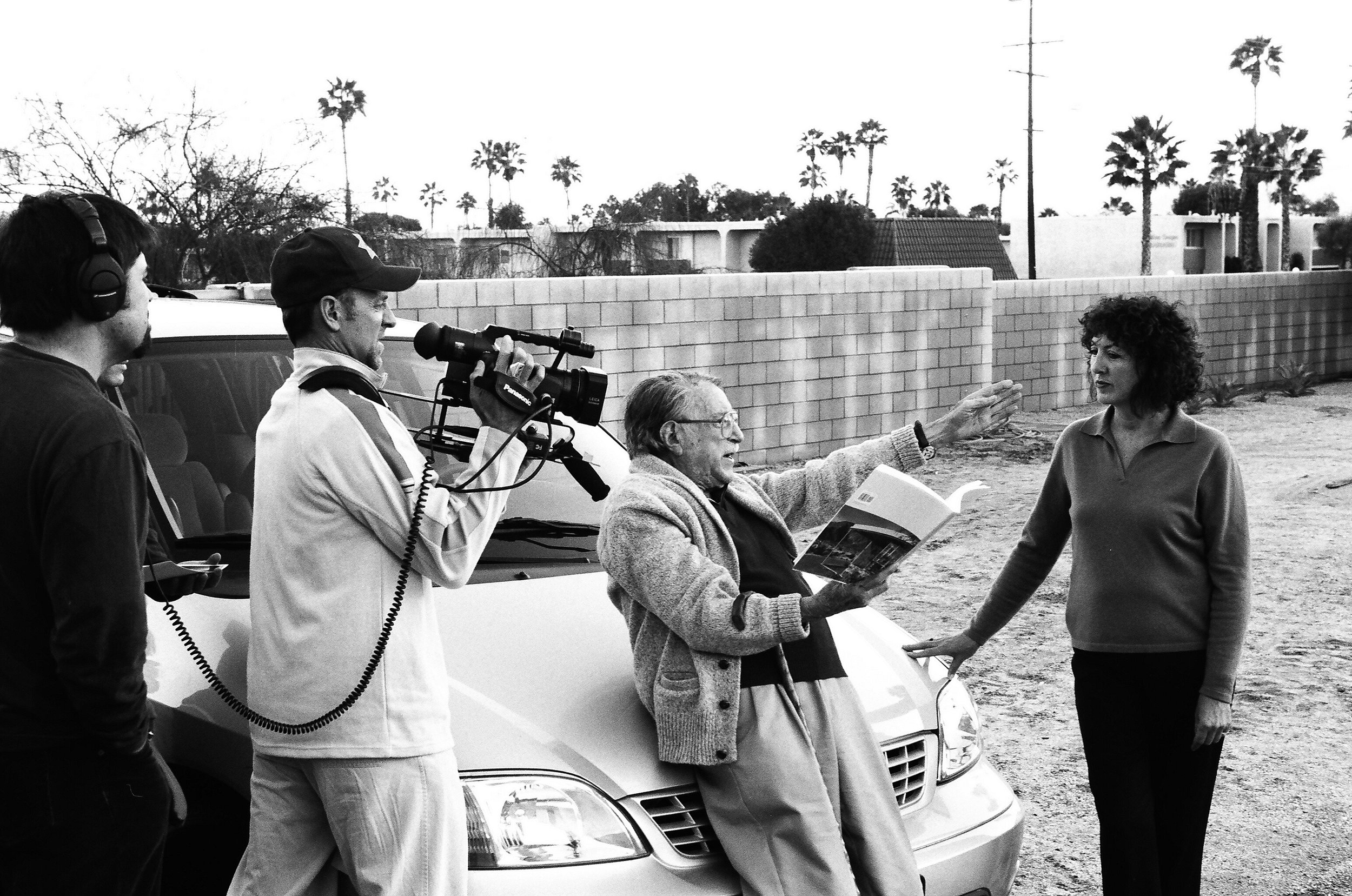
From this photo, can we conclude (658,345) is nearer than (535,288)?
No

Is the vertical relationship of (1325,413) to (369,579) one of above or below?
below

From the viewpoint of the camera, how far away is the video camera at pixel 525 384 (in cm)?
280

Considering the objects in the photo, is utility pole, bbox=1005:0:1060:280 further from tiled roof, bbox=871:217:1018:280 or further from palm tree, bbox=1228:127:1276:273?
palm tree, bbox=1228:127:1276:273

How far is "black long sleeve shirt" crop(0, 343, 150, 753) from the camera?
2328 millimetres

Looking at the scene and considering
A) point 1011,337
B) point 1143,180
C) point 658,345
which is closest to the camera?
point 658,345

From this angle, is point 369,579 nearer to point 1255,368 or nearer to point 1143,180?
point 1255,368

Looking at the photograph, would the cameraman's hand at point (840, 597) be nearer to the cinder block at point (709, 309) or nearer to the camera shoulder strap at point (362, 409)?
the camera shoulder strap at point (362, 409)

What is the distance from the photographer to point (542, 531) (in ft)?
13.1

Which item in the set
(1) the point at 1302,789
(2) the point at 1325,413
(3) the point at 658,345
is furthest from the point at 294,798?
(2) the point at 1325,413

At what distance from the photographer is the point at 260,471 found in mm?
2779

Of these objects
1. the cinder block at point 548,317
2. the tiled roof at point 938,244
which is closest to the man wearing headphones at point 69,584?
the cinder block at point 548,317

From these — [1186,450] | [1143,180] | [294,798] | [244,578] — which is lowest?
[294,798]

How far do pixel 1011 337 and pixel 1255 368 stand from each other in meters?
7.91

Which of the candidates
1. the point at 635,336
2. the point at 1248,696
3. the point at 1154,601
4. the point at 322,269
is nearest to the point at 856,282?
the point at 635,336
